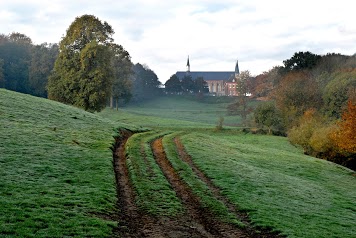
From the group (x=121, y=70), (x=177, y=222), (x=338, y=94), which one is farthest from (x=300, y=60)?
(x=177, y=222)

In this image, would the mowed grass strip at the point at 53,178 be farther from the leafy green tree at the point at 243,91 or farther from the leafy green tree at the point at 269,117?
the leafy green tree at the point at 243,91

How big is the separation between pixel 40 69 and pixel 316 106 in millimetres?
68986

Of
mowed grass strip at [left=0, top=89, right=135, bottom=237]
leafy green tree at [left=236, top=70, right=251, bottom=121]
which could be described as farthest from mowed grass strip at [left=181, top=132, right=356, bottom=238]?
leafy green tree at [left=236, top=70, right=251, bottom=121]

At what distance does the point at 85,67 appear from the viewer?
207 ft

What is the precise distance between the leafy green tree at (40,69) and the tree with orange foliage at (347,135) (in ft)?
246

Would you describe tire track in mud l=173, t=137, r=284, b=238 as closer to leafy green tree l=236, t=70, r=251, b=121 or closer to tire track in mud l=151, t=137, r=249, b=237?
tire track in mud l=151, t=137, r=249, b=237

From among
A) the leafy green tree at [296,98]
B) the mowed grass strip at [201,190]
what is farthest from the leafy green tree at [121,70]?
the mowed grass strip at [201,190]

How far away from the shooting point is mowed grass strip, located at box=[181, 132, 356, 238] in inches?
761

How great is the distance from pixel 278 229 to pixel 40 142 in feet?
64.8

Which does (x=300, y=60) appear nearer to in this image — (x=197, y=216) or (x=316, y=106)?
(x=316, y=106)

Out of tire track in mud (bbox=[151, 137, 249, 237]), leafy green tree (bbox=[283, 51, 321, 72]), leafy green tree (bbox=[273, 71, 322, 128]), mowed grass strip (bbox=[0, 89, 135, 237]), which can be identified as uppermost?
leafy green tree (bbox=[283, 51, 321, 72])

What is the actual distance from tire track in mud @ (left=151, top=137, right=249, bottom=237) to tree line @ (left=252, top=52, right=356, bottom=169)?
28531mm

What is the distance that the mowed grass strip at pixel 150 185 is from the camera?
62.7 ft

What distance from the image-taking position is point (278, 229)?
58.2 ft
